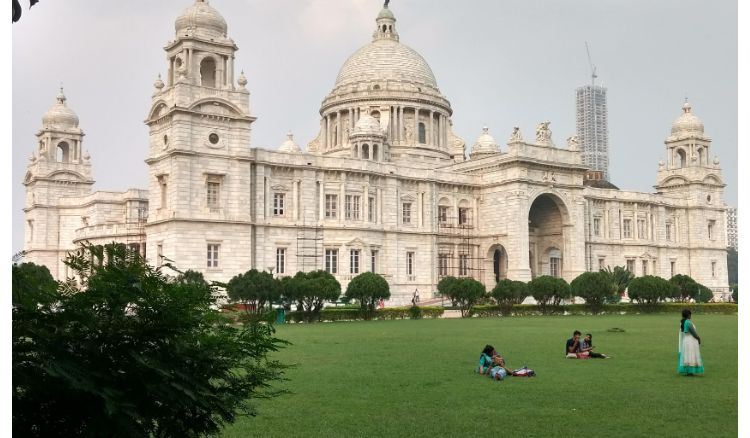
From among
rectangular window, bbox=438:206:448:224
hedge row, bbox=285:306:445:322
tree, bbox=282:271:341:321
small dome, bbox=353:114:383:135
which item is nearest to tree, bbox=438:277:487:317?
hedge row, bbox=285:306:445:322

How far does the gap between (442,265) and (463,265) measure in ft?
5.75

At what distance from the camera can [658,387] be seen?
13.9 meters

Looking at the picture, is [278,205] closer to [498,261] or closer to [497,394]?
[498,261]

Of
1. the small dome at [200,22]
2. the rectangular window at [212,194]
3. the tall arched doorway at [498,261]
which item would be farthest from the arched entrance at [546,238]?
the small dome at [200,22]

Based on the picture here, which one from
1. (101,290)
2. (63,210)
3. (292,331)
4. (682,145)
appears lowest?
(292,331)

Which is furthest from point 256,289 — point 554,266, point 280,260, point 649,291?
point 554,266

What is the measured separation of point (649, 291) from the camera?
42.2 meters

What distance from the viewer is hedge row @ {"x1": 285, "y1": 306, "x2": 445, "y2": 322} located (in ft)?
118

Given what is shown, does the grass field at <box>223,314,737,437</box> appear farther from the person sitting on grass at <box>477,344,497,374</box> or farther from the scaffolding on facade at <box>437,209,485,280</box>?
the scaffolding on facade at <box>437,209,485,280</box>

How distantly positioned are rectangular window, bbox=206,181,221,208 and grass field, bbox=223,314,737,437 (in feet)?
74.0

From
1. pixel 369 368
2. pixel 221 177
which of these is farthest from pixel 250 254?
pixel 369 368

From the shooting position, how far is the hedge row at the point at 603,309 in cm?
4250

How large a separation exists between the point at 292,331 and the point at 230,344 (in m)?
21.5
